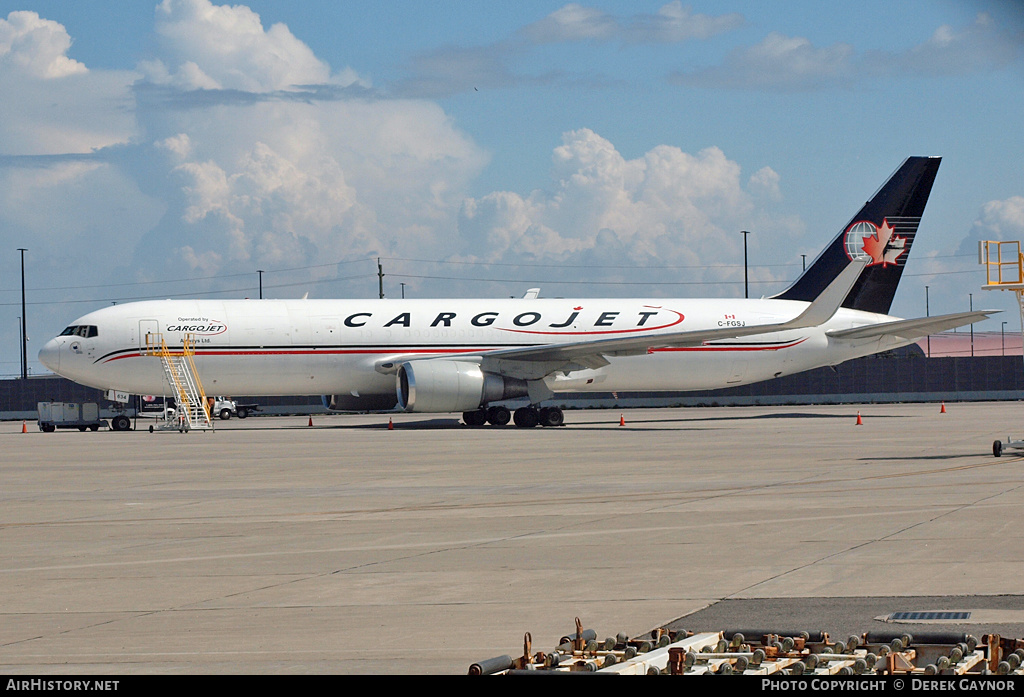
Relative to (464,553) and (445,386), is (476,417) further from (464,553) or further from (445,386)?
(464,553)

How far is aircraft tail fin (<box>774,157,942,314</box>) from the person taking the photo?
41.8 metres

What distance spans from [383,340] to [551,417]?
5975 mm

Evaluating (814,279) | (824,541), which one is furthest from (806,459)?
(814,279)

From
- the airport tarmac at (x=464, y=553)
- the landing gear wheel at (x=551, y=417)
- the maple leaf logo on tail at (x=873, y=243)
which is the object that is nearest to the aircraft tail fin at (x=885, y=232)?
the maple leaf logo on tail at (x=873, y=243)

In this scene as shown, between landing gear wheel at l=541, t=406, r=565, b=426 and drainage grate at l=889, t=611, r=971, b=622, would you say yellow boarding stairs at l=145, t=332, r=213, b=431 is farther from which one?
drainage grate at l=889, t=611, r=971, b=622

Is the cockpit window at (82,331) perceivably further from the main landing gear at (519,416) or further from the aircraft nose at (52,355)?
the main landing gear at (519,416)

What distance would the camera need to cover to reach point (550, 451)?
24.8 metres

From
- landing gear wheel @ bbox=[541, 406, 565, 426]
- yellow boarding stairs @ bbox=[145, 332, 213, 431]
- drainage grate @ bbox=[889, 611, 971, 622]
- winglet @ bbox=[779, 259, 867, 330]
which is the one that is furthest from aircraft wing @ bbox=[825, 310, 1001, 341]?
drainage grate @ bbox=[889, 611, 971, 622]

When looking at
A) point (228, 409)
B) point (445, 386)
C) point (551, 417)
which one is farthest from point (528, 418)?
point (228, 409)

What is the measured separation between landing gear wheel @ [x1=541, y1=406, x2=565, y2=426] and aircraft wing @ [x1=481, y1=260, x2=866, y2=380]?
121 cm

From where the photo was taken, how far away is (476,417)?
3741cm

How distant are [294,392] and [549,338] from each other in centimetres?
865

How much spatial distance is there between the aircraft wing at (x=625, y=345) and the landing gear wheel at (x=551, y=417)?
1.21 meters

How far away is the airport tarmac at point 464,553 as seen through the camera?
733 centimetres
